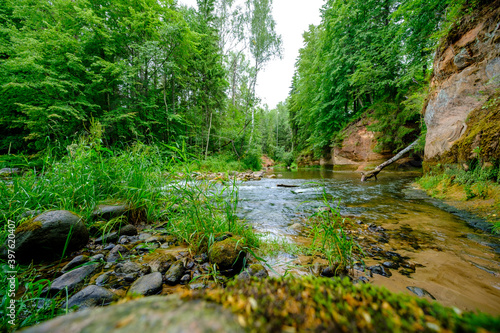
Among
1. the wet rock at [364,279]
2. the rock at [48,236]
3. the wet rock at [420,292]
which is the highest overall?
the rock at [48,236]

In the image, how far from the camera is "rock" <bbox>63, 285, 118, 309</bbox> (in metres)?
1.25

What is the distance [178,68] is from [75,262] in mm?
12985

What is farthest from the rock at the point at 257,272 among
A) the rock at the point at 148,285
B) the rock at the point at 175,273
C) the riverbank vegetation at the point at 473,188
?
the riverbank vegetation at the point at 473,188

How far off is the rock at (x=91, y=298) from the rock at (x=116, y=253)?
571 millimetres

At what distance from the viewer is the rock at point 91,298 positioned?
1.25 m

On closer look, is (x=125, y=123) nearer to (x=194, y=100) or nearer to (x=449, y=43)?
(x=194, y=100)

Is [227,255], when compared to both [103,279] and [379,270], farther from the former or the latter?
[379,270]

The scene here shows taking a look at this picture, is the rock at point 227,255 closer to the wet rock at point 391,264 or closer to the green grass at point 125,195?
the green grass at point 125,195

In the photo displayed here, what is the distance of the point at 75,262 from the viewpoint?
1.75 meters

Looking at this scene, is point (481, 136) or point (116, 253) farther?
point (481, 136)

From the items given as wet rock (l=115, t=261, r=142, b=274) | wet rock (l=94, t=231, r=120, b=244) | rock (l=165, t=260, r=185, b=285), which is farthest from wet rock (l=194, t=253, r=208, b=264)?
wet rock (l=94, t=231, r=120, b=244)

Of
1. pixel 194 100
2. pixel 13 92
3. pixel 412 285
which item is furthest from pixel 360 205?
pixel 13 92

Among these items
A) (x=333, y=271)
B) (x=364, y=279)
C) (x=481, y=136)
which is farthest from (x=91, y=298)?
(x=481, y=136)

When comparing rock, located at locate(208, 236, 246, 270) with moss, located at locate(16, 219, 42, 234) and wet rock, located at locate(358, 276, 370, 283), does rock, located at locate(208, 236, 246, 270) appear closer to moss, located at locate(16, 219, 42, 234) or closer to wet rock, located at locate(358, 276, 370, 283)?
wet rock, located at locate(358, 276, 370, 283)
